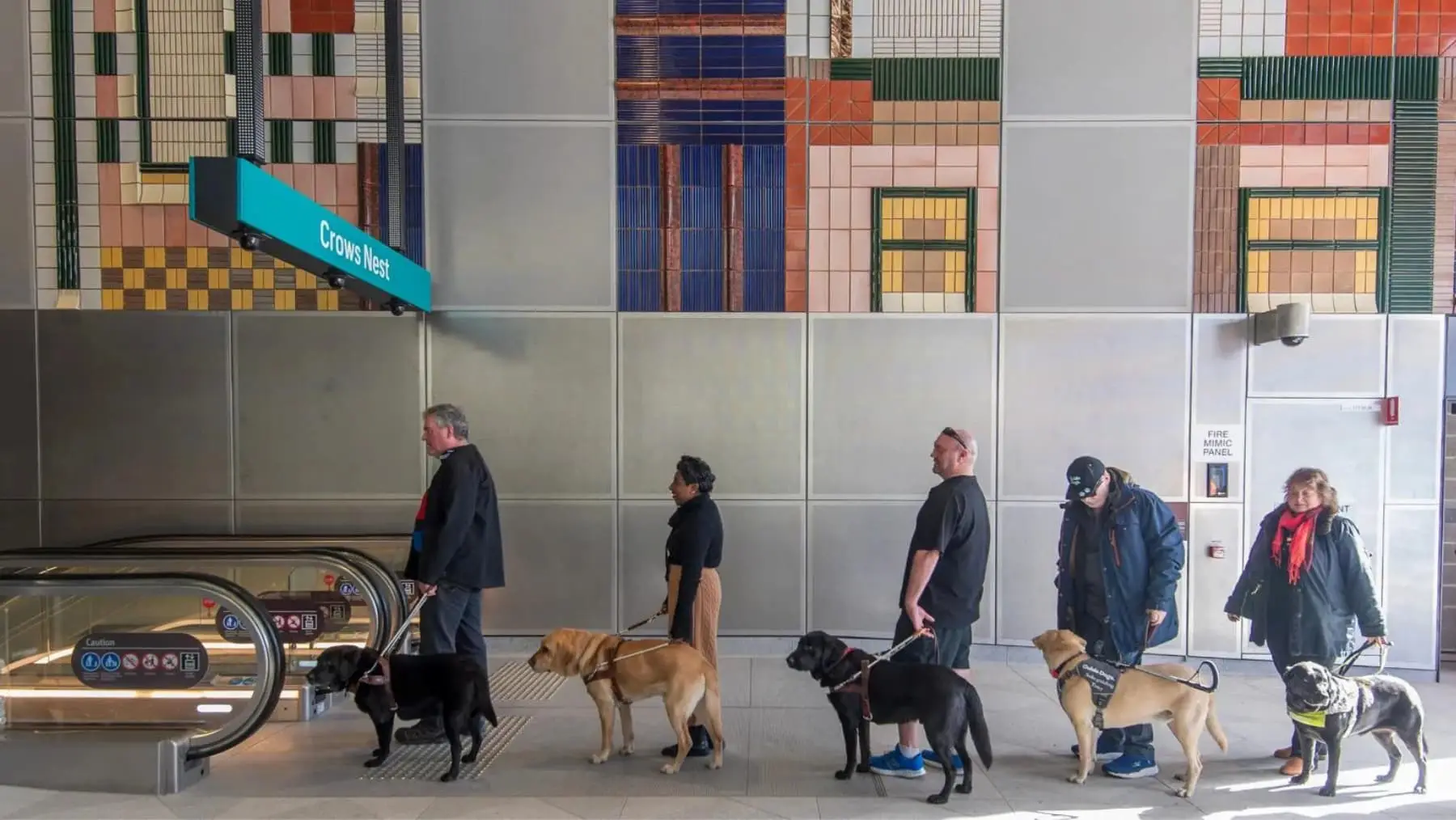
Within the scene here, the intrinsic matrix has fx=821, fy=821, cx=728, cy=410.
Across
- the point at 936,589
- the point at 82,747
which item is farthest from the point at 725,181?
the point at 82,747

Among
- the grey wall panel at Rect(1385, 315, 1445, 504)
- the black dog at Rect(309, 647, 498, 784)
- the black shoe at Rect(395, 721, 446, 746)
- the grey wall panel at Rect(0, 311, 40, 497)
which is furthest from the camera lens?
the grey wall panel at Rect(0, 311, 40, 497)

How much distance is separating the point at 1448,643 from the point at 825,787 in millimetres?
5312

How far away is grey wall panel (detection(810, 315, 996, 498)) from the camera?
590 centimetres

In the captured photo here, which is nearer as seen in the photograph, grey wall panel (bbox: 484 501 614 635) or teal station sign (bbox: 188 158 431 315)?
teal station sign (bbox: 188 158 431 315)

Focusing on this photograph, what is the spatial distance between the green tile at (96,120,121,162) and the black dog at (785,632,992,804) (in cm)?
600

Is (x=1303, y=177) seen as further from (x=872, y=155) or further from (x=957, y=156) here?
(x=872, y=155)

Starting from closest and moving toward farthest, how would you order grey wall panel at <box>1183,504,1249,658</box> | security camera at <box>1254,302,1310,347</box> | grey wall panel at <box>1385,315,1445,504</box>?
security camera at <box>1254,302,1310,347</box>, grey wall panel at <box>1385,315,1445,504</box>, grey wall panel at <box>1183,504,1249,658</box>

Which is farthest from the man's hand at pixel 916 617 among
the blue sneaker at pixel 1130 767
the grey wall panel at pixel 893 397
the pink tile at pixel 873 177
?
the pink tile at pixel 873 177

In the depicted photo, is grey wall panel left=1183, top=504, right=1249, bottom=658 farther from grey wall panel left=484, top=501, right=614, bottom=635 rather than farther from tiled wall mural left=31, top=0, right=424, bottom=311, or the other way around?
tiled wall mural left=31, top=0, right=424, bottom=311

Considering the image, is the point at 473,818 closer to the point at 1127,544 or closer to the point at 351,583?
the point at 351,583

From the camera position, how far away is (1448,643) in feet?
19.6

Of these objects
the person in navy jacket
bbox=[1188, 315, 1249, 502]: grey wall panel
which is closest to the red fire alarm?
bbox=[1188, 315, 1249, 502]: grey wall panel

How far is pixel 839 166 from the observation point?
5.92m

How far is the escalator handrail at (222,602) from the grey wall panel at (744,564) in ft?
8.73
